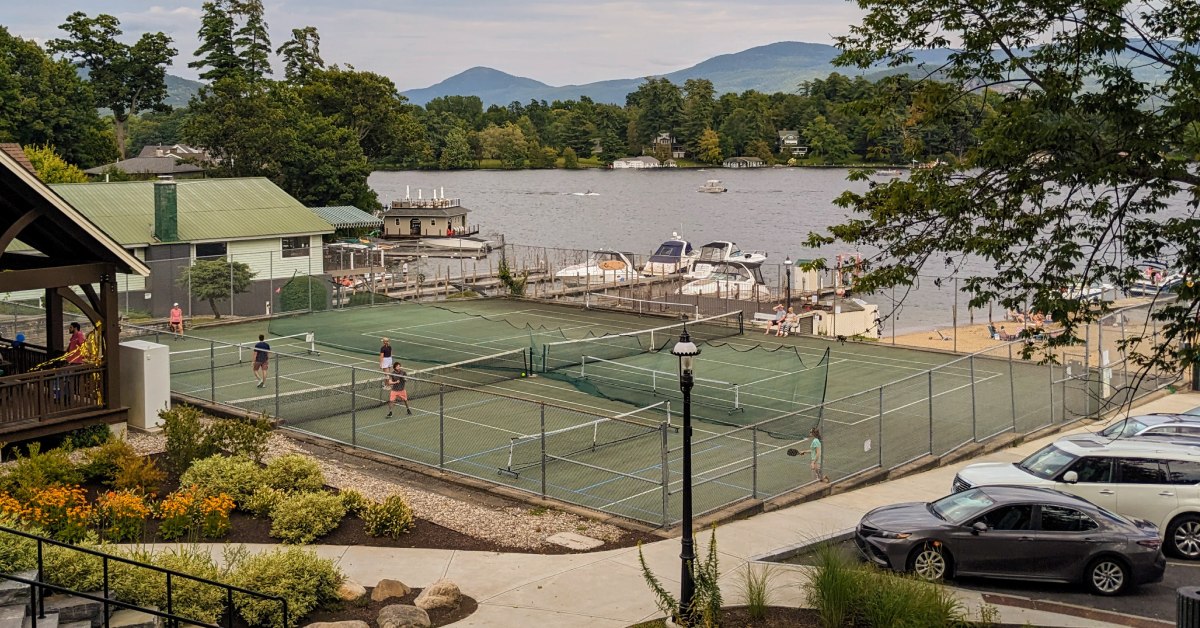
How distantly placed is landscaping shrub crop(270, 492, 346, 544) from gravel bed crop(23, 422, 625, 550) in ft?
6.00

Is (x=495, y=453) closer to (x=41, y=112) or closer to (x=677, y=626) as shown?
(x=677, y=626)

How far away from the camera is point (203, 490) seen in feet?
67.5

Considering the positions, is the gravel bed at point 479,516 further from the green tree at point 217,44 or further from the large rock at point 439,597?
the green tree at point 217,44

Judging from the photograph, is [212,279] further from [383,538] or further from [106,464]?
[383,538]

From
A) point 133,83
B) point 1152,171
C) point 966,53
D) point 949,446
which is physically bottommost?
point 949,446

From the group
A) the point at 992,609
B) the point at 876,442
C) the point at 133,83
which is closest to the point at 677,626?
the point at 992,609

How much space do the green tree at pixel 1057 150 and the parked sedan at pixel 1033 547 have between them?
9.18ft

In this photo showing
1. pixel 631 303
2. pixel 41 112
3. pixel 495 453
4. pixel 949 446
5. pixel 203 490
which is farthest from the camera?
pixel 41 112

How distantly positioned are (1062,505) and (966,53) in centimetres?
668

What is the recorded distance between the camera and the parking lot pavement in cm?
1755

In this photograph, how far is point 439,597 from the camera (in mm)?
16578

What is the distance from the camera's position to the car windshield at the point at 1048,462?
2214 cm

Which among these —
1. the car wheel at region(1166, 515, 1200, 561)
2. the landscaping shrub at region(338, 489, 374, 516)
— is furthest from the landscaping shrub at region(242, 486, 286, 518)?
the car wheel at region(1166, 515, 1200, 561)

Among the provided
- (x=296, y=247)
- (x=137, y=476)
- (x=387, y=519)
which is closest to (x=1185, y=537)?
(x=387, y=519)
